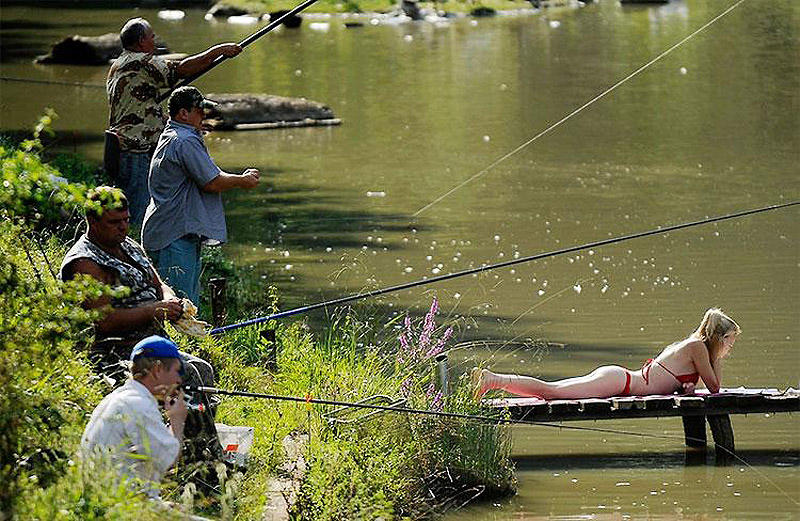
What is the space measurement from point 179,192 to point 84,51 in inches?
878

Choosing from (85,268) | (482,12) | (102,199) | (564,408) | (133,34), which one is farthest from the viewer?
(482,12)

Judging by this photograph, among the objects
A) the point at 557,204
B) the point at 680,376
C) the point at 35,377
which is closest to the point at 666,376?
the point at 680,376

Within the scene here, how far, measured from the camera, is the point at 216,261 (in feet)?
34.9

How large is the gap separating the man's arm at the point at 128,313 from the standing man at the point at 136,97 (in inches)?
117

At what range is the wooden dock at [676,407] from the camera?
8.17 m

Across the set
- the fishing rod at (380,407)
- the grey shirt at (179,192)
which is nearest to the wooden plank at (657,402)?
the fishing rod at (380,407)

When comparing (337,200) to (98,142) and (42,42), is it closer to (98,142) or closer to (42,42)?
(98,142)

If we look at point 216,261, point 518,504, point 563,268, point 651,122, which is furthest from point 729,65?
point 518,504

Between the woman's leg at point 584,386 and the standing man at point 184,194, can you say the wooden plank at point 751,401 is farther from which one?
the standing man at point 184,194

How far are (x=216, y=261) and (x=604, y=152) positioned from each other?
357 inches

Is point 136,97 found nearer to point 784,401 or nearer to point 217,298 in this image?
point 217,298

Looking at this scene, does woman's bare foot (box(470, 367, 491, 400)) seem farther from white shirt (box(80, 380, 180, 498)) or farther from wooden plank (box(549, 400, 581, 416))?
white shirt (box(80, 380, 180, 498))

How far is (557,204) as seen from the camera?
15734mm

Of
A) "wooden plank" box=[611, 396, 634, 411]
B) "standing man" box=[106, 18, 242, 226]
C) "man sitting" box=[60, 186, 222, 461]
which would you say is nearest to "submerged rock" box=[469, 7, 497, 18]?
"standing man" box=[106, 18, 242, 226]
